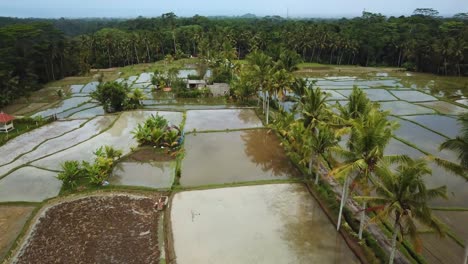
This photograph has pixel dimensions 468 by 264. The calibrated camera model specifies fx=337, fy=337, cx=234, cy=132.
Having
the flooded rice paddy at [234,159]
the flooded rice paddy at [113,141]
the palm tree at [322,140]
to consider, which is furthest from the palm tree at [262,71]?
the palm tree at [322,140]

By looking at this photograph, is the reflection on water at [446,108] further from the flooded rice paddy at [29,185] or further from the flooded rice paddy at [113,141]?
the flooded rice paddy at [29,185]

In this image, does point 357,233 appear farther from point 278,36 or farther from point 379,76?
point 278,36

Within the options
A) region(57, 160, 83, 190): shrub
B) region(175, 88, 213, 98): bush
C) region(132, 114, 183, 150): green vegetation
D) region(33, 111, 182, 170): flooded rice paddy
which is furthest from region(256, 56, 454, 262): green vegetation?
→ region(175, 88, 213, 98): bush

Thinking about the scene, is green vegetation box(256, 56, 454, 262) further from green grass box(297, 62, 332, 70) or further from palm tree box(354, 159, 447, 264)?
green grass box(297, 62, 332, 70)

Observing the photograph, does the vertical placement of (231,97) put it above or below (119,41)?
below

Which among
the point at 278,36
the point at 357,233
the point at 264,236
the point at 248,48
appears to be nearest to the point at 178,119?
the point at 264,236

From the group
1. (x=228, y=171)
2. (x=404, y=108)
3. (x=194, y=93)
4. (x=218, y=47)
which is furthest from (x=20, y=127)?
(x=404, y=108)
